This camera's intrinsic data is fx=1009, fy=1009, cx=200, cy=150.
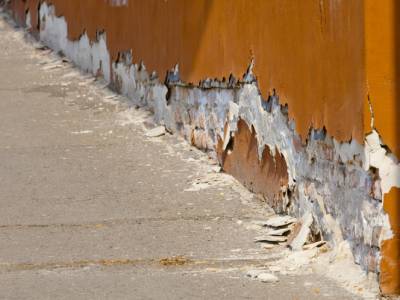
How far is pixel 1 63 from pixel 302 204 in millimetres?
5962

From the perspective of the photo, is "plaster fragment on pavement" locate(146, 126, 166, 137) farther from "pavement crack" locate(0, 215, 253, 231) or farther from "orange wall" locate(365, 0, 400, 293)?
"orange wall" locate(365, 0, 400, 293)

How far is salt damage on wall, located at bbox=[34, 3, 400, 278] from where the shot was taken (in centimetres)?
413

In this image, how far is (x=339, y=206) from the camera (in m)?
4.50

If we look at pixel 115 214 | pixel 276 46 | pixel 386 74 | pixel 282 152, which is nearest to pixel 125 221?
pixel 115 214

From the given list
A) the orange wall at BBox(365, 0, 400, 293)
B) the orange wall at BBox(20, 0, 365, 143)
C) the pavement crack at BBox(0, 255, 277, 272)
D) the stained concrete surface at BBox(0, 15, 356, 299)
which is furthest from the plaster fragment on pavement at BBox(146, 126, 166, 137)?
the orange wall at BBox(365, 0, 400, 293)

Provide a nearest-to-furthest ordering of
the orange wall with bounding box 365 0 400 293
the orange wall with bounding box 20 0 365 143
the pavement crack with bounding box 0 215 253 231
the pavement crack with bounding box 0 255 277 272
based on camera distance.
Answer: the orange wall with bounding box 365 0 400 293 < the orange wall with bounding box 20 0 365 143 < the pavement crack with bounding box 0 255 277 272 < the pavement crack with bounding box 0 215 253 231

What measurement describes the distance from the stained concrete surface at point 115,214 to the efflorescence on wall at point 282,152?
0.15m

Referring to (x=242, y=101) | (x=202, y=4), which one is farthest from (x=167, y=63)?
(x=242, y=101)

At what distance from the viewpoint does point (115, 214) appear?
5625 mm

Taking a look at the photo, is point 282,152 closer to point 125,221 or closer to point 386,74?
point 125,221

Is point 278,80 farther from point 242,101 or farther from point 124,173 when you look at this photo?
point 124,173

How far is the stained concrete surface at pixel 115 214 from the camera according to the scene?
4.43 metres

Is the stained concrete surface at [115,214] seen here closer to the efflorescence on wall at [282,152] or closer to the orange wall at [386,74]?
the efflorescence on wall at [282,152]

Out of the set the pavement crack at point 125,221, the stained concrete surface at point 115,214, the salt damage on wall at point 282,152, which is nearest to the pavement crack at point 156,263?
the stained concrete surface at point 115,214
